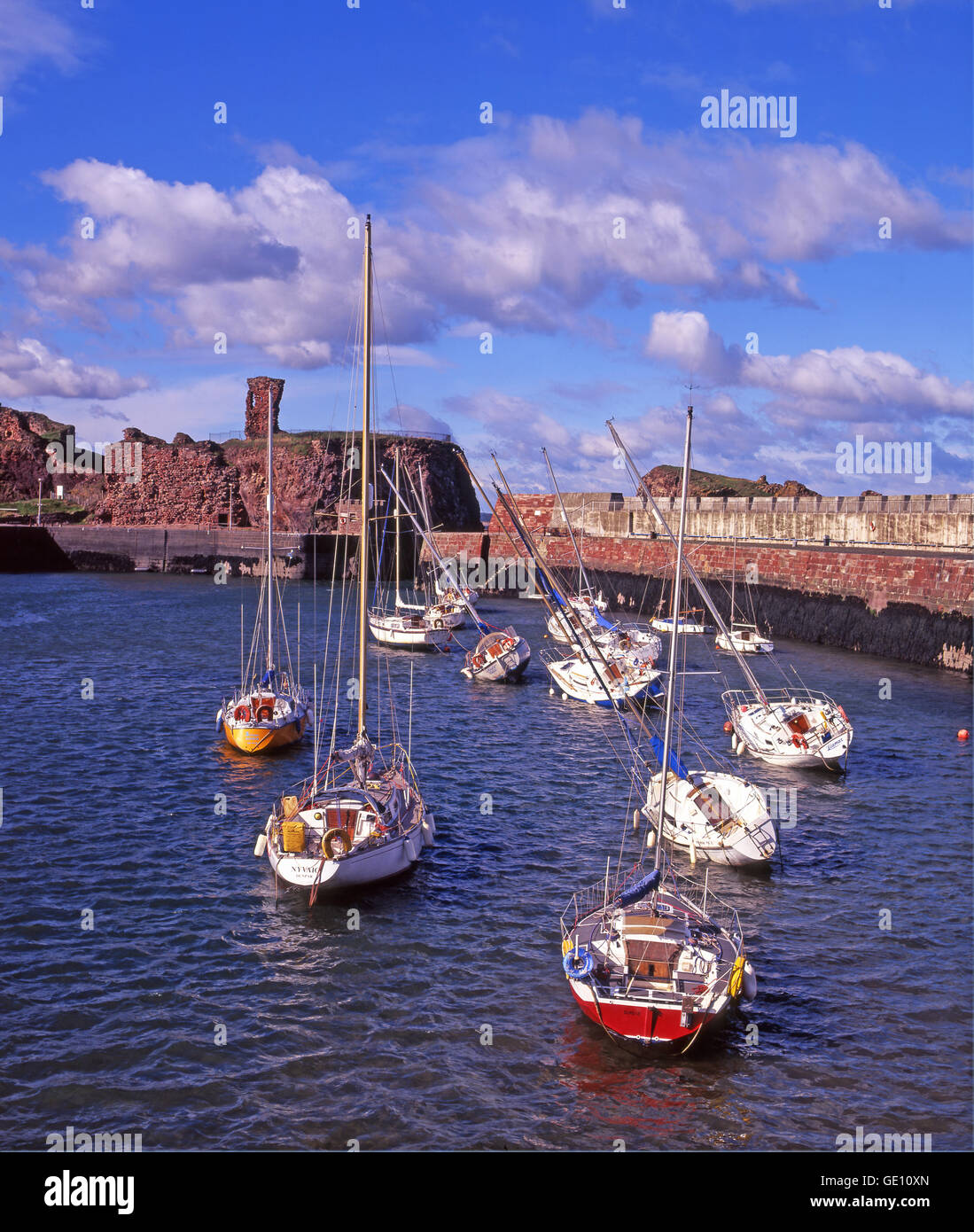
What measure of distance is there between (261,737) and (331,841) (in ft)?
43.1

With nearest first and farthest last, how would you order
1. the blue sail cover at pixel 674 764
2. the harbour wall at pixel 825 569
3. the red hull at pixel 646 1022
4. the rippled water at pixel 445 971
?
the rippled water at pixel 445 971, the red hull at pixel 646 1022, the blue sail cover at pixel 674 764, the harbour wall at pixel 825 569

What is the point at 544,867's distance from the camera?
2383cm

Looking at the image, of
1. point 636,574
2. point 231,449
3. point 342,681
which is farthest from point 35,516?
point 342,681

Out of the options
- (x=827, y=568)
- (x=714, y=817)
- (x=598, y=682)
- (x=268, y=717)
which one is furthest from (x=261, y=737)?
(x=827, y=568)

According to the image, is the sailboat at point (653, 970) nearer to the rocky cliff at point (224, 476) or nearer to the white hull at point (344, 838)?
the white hull at point (344, 838)

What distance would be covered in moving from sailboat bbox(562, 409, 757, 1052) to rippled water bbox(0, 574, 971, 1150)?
663 mm

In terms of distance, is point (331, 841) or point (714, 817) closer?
point (331, 841)

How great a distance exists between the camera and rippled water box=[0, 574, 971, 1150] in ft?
47.5

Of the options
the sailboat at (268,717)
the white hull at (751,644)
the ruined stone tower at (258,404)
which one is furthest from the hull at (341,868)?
the ruined stone tower at (258,404)

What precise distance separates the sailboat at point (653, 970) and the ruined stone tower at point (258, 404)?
139 metres

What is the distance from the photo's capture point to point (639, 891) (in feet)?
56.9

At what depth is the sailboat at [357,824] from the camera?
20.9 meters

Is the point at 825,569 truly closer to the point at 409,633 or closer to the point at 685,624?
the point at 685,624

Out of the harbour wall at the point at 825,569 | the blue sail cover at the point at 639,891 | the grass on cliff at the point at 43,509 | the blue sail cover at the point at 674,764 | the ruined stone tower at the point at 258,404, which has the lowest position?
the blue sail cover at the point at 639,891
